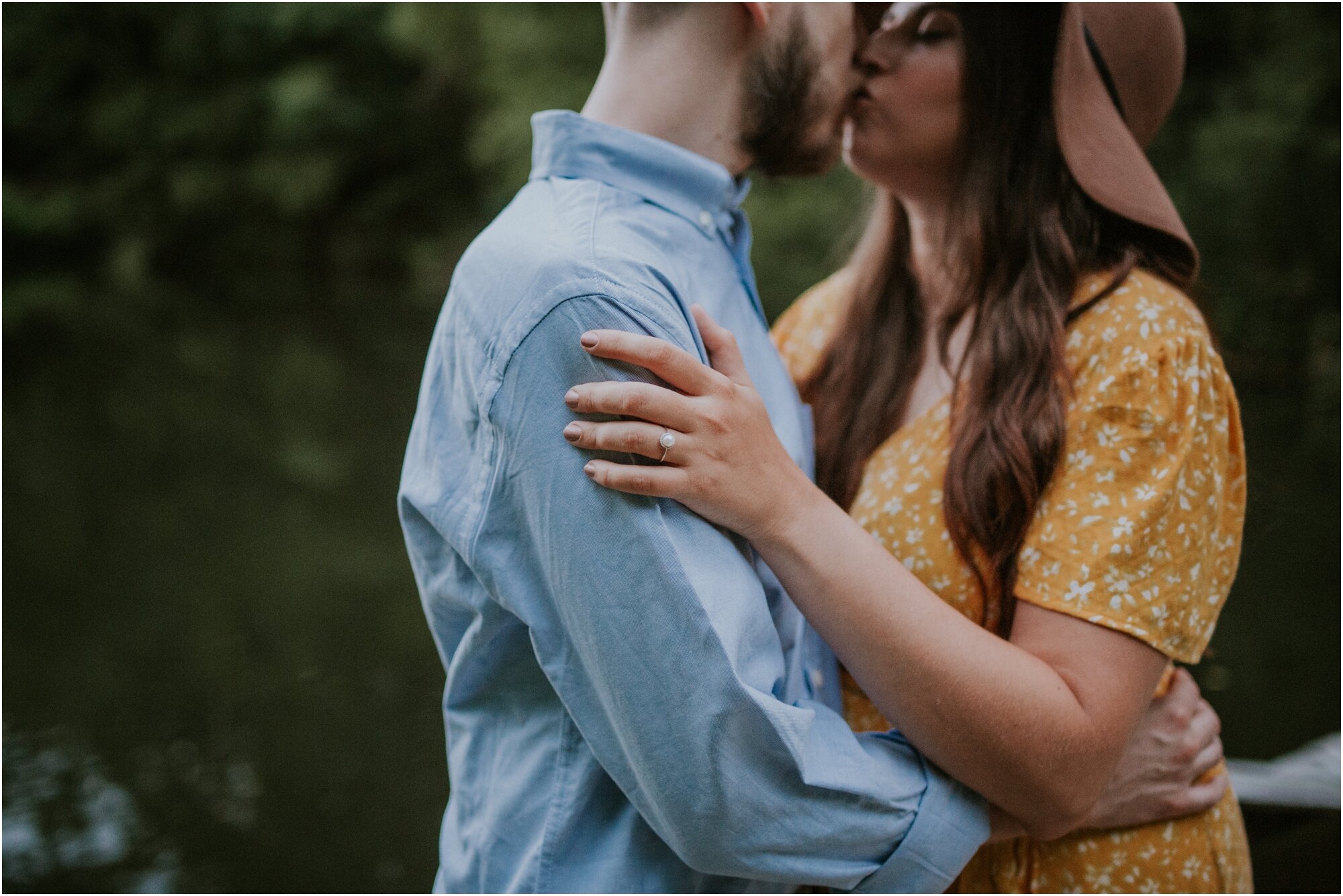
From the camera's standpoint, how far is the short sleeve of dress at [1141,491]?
49.4 inches

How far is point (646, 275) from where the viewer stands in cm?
114

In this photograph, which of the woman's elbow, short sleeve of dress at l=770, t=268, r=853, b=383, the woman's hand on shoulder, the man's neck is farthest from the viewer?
short sleeve of dress at l=770, t=268, r=853, b=383

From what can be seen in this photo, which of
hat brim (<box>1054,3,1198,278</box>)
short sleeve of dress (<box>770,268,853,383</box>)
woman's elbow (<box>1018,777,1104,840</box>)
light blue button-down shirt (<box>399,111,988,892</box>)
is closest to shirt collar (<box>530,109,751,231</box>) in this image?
light blue button-down shirt (<box>399,111,988,892</box>)

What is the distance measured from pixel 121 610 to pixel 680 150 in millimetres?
5511

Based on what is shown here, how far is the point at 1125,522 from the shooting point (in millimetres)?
1260

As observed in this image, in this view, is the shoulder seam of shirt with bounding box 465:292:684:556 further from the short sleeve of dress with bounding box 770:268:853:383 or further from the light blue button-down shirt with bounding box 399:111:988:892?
the short sleeve of dress with bounding box 770:268:853:383

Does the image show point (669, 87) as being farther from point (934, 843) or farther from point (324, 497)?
point (324, 497)

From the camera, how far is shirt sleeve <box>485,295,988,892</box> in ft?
3.40

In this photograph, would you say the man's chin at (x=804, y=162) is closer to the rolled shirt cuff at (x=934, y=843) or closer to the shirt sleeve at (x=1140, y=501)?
the shirt sleeve at (x=1140, y=501)

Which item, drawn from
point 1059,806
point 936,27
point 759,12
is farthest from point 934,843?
point 936,27

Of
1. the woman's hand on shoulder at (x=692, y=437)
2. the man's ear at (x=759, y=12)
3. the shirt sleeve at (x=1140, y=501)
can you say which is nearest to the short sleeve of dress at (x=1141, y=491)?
the shirt sleeve at (x=1140, y=501)

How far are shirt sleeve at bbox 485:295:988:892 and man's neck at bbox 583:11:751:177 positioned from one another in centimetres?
35

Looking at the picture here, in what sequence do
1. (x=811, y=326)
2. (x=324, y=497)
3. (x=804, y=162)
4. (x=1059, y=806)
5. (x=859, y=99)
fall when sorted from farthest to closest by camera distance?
(x=324, y=497)
(x=811, y=326)
(x=859, y=99)
(x=804, y=162)
(x=1059, y=806)

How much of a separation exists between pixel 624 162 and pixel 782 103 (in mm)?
243
